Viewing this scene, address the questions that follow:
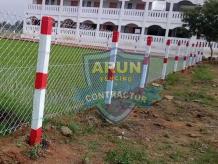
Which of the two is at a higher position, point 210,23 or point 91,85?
point 210,23

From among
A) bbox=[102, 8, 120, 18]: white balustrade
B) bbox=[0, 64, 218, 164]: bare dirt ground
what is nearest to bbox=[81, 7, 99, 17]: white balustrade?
bbox=[102, 8, 120, 18]: white balustrade

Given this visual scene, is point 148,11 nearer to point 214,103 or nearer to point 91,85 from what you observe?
point 214,103

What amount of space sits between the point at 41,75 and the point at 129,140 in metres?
1.82

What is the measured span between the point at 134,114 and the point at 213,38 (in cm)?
2058

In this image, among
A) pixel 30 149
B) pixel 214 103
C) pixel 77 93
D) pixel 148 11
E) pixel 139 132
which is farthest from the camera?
pixel 148 11

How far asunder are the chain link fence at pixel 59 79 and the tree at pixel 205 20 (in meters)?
17.8

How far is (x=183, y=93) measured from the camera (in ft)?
32.2

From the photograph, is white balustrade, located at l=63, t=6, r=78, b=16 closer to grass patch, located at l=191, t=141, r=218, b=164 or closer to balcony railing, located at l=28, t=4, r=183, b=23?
balcony railing, located at l=28, t=4, r=183, b=23

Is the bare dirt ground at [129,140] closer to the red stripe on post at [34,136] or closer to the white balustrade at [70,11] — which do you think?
the red stripe on post at [34,136]

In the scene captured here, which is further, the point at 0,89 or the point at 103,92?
the point at 103,92

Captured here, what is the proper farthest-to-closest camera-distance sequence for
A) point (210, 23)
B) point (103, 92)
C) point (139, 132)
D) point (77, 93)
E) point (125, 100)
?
point (210, 23) < point (125, 100) < point (103, 92) < point (77, 93) < point (139, 132)

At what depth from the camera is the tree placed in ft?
82.6

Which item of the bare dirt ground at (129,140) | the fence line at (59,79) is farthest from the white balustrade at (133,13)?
the bare dirt ground at (129,140)

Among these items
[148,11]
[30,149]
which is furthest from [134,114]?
[148,11]
